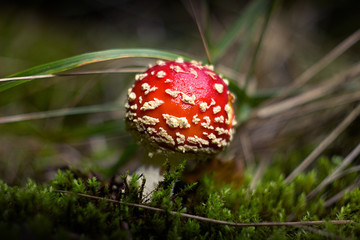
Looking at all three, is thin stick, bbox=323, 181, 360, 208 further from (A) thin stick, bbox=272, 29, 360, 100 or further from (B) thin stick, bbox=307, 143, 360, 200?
(A) thin stick, bbox=272, 29, 360, 100

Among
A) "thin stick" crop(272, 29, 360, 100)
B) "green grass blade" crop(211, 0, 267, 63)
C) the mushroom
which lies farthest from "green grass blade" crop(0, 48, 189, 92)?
"thin stick" crop(272, 29, 360, 100)

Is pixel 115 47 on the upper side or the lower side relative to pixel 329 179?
upper

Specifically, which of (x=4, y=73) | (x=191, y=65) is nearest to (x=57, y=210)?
(x=191, y=65)

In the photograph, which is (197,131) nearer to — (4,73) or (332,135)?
(332,135)

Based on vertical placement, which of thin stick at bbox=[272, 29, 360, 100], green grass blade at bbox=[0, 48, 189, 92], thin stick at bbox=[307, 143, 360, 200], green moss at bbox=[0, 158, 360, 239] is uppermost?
thin stick at bbox=[272, 29, 360, 100]

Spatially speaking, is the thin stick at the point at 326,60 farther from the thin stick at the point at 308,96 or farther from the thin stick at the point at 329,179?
the thin stick at the point at 329,179

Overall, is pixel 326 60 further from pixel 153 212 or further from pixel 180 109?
pixel 153 212

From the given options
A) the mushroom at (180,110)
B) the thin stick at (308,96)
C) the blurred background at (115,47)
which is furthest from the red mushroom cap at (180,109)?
the thin stick at (308,96)

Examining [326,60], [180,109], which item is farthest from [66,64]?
[326,60]
